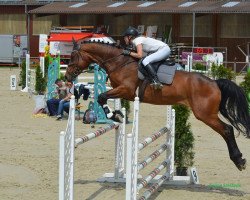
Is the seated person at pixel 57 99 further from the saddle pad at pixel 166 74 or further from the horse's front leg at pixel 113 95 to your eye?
the saddle pad at pixel 166 74

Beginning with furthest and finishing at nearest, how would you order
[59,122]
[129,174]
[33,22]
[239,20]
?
1. [33,22]
2. [239,20]
3. [59,122]
4. [129,174]

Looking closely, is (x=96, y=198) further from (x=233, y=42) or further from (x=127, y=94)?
(x=233, y=42)

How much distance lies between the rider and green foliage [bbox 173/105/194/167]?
722 mm

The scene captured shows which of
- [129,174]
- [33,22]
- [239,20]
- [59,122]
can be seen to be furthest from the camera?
[33,22]

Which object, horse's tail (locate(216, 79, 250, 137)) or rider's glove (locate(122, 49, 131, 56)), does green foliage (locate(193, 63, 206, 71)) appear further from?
horse's tail (locate(216, 79, 250, 137))

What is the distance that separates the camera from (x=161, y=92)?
8.79 metres

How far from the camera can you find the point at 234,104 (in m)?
8.86

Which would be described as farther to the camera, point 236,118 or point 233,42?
point 233,42

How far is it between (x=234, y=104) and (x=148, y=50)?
127cm

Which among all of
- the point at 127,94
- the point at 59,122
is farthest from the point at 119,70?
the point at 59,122

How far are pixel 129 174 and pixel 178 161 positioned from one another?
2656 millimetres

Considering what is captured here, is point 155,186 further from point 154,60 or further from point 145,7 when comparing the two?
point 145,7

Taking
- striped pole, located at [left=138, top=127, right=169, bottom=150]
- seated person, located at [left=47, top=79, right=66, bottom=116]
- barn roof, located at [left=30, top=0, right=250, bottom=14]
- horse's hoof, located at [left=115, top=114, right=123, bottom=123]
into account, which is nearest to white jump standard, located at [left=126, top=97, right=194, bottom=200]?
striped pole, located at [left=138, top=127, right=169, bottom=150]

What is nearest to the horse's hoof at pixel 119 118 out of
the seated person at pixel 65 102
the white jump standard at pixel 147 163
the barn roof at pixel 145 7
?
the white jump standard at pixel 147 163
